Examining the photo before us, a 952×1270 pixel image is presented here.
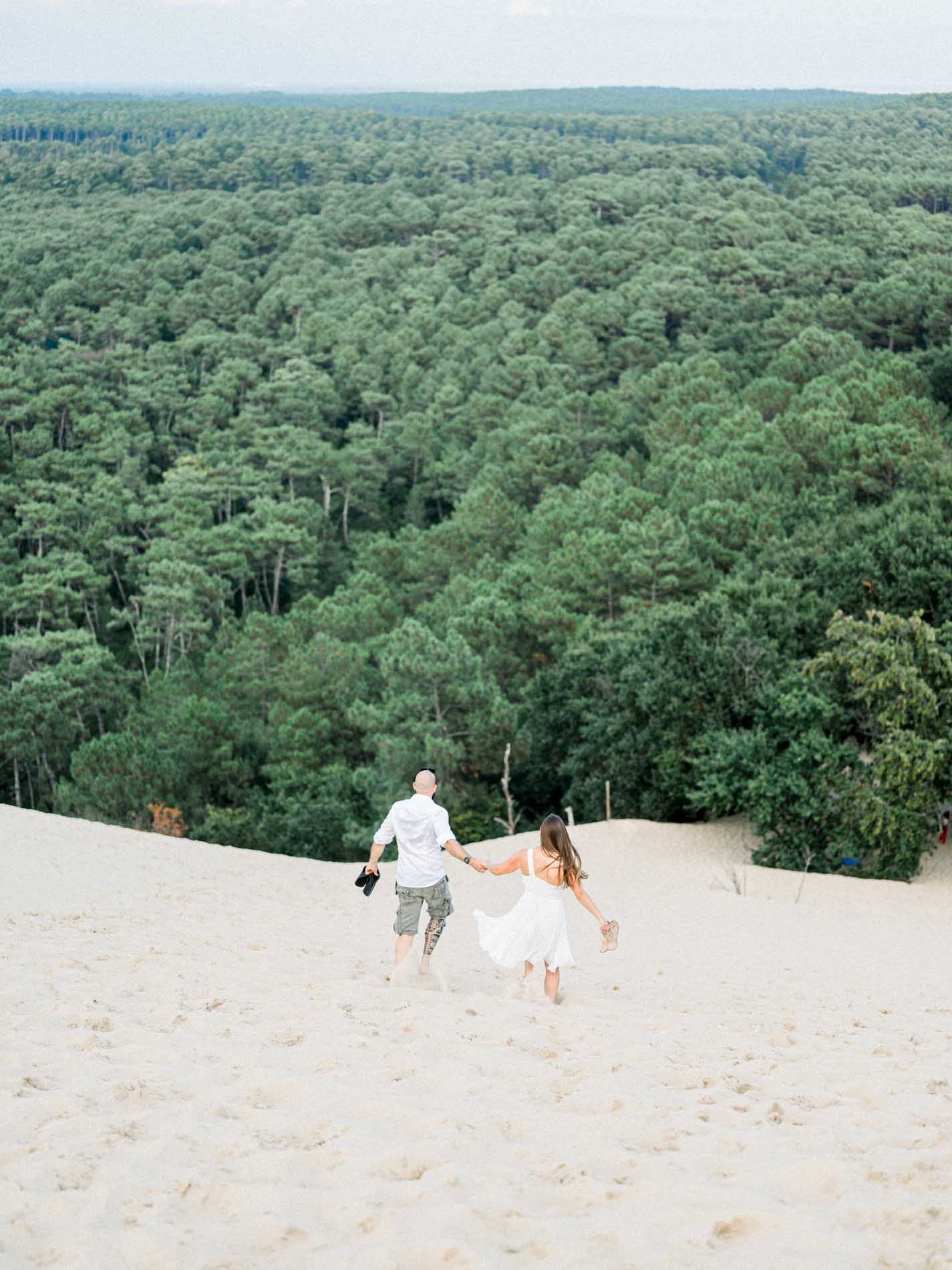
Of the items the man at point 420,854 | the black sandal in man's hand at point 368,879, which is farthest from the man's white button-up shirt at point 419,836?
the black sandal in man's hand at point 368,879

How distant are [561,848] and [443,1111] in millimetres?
2716

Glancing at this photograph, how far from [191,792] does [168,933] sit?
25.0m

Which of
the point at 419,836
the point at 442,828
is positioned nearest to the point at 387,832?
the point at 419,836

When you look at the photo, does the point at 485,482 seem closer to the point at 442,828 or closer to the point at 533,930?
the point at 442,828

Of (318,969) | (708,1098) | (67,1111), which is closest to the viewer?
(67,1111)

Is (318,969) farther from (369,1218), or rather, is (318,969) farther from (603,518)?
(603,518)

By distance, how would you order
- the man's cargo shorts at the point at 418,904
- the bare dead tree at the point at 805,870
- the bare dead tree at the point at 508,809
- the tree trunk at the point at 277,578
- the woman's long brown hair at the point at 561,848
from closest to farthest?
1. the woman's long brown hair at the point at 561,848
2. the man's cargo shorts at the point at 418,904
3. the bare dead tree at the point at 805,870
4. the bare dead tree at the point at 508,809
5. the tree trunk at the point at 277,578

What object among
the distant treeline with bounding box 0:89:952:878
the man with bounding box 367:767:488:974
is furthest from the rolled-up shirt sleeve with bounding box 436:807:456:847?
the distant treeline with bounding box 0:89:952:878

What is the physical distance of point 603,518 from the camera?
4016cm

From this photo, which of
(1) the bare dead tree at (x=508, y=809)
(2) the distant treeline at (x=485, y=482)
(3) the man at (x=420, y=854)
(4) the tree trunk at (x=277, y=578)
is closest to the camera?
(3) the man at (x=420, y=854)

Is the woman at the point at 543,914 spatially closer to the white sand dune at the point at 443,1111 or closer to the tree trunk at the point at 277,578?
the white sand dune at the point at 443,1111

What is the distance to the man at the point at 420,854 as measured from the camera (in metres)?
7.98

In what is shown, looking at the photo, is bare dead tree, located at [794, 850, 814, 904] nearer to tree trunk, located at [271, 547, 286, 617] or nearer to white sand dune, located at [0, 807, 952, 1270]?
white sand dune, located at [0, 807, 952, 1270]

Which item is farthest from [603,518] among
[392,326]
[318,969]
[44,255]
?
[44,255]
